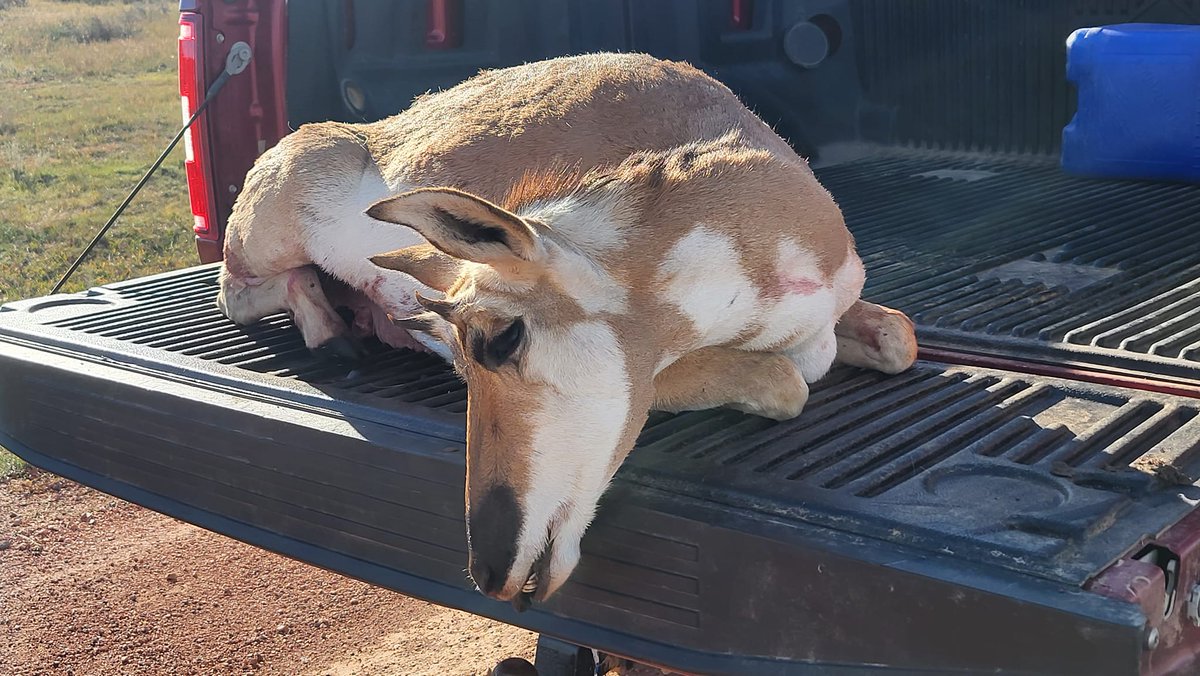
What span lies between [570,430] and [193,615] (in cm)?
306

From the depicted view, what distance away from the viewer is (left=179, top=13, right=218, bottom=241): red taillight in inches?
205

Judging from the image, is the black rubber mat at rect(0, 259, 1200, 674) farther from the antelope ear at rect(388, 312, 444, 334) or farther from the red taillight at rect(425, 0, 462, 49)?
the red taillight at rect(425, 0, 462, 49)

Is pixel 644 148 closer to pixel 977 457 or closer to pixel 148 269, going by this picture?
pixel 977 457

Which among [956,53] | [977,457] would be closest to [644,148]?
[977,457]

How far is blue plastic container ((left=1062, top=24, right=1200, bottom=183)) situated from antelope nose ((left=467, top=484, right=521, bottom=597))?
3.58 meters

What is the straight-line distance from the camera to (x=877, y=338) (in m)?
3.30

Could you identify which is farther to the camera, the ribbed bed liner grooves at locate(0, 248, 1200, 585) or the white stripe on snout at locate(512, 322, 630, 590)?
the white stripe on snout at locate(512, 322, 630, 590)

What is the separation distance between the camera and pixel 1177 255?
13.7ft

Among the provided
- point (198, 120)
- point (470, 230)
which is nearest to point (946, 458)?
point (470, 230)

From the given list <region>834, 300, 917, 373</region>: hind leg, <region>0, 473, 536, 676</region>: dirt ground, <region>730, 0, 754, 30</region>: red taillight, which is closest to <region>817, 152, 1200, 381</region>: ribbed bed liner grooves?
<region>834, 300, 917, 373</region>: hind leg

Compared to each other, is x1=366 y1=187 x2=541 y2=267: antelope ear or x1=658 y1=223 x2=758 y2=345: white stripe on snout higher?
x1=366 y1=187 x2=541 y2=267: antelope ear

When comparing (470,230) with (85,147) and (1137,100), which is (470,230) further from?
(85,147)

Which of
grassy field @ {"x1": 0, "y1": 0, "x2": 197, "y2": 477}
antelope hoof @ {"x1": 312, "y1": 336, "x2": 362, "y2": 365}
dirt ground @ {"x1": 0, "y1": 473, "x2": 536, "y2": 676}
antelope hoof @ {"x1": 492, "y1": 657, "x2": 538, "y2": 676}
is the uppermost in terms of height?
antelope hoof @ {"x1": 312, "y1": 336, "x2": 362, "y2": 365}

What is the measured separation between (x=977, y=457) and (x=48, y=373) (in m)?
2.42
